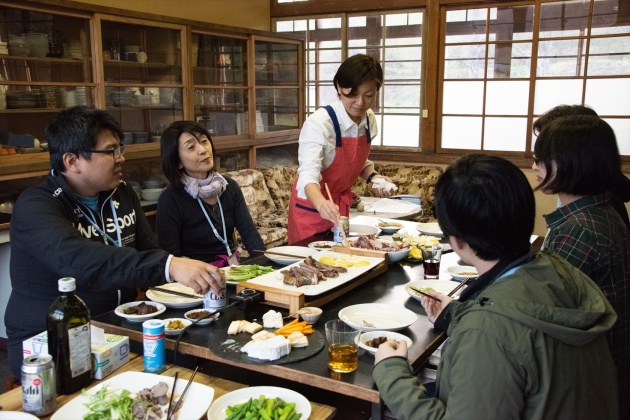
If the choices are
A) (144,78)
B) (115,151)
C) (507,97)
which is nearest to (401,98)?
(507,97)

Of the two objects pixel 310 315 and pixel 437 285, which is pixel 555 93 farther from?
pixel 310 315

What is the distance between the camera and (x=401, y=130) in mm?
6039

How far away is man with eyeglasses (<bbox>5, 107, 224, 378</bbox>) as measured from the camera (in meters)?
1.64

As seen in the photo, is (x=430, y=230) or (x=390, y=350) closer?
(x=390, y=350)

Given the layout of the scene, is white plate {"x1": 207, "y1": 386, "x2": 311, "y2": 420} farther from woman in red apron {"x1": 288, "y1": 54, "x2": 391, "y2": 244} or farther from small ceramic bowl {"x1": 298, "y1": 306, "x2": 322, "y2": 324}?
woman in red apron {"x1": 288, "y1": 54, "x2": 391, "y2": 244}

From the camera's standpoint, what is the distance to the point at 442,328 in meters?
1.61

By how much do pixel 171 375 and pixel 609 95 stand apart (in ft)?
16.1

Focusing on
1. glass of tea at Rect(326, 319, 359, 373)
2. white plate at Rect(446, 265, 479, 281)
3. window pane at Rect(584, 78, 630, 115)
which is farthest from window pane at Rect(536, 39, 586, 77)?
glass of tea at Rect(326, 319, 359, 373)

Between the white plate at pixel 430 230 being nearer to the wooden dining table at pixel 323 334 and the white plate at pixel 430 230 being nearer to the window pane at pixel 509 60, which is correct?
the wooden dining table at pixel 323 334

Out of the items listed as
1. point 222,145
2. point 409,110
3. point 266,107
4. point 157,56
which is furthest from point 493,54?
point 157,56

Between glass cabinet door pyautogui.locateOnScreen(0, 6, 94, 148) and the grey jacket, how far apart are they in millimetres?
3230

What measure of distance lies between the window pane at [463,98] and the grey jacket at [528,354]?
471 cm

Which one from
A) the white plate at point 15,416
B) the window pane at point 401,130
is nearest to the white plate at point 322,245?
the white plate at point 15,416

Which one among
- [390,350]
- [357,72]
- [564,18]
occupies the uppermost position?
[564,18]
